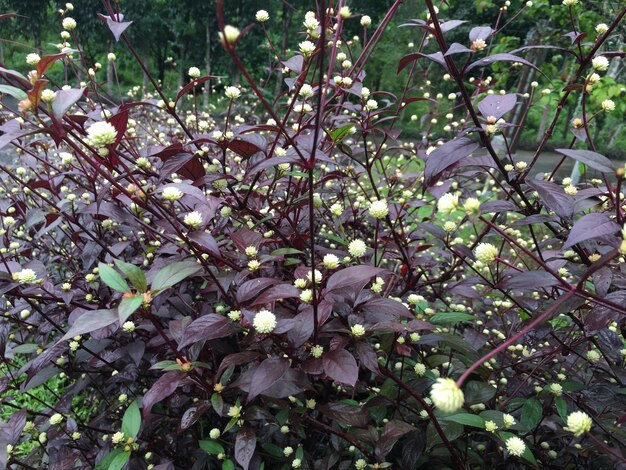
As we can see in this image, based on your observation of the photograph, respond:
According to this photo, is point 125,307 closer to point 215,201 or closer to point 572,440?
point 215,201

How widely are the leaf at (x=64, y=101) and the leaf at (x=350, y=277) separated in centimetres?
56

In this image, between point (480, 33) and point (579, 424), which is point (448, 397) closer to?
point (579, 424)

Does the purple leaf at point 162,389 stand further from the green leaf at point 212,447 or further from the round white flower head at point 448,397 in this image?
the round white flower head at point 448,397

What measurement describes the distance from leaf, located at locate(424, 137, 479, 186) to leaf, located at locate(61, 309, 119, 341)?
0.62 metres

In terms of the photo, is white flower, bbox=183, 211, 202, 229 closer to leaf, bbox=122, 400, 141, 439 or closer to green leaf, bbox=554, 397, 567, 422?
leaf, bbox=122, 400, 141, 439

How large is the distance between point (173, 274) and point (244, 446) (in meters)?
0.41

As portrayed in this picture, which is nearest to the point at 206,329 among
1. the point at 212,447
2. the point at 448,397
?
the point at 212,447

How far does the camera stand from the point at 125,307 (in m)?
0.64

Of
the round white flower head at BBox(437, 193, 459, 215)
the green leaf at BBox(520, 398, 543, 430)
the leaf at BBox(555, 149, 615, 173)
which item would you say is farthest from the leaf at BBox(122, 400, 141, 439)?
the leaf at BBox(555, 149, 615, 173)

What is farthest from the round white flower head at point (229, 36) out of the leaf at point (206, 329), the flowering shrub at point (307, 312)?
the leaf at point (206, 329)

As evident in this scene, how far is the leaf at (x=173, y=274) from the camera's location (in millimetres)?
706

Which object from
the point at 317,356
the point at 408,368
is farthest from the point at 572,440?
the point at 317,356

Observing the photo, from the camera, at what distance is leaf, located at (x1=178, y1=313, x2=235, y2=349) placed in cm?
78

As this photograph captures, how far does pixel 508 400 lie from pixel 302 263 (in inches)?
24.1
